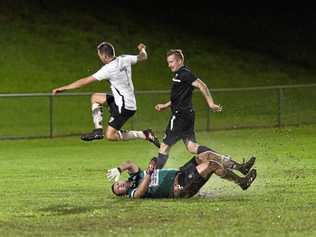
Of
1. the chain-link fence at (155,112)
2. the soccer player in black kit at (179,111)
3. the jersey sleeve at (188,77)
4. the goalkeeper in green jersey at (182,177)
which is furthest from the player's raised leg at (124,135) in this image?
the chain-link fence at (155,112)

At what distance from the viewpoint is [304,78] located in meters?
43.1

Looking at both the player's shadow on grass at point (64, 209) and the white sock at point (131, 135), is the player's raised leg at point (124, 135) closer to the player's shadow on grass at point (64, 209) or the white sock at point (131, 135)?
the white sock at point (131, 135)

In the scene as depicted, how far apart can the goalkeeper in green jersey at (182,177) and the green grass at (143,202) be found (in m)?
0.20

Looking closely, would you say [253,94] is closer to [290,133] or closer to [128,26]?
[290,133]

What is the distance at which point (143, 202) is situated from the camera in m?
13.1

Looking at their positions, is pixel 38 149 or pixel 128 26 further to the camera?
pixel 128 26

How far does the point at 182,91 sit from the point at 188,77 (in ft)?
1.01

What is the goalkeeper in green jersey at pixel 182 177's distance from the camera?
13.1 meters

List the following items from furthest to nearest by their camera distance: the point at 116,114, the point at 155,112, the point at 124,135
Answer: the point at 155,112
the point at 124,135
the point at 116,114

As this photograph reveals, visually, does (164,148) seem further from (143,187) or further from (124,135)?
(124,135)

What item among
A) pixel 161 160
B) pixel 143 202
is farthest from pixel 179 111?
pixel 143 202

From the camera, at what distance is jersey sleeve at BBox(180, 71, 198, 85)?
543 inches

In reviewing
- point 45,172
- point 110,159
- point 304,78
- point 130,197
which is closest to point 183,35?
point 304,78

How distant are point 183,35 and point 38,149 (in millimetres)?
22256
